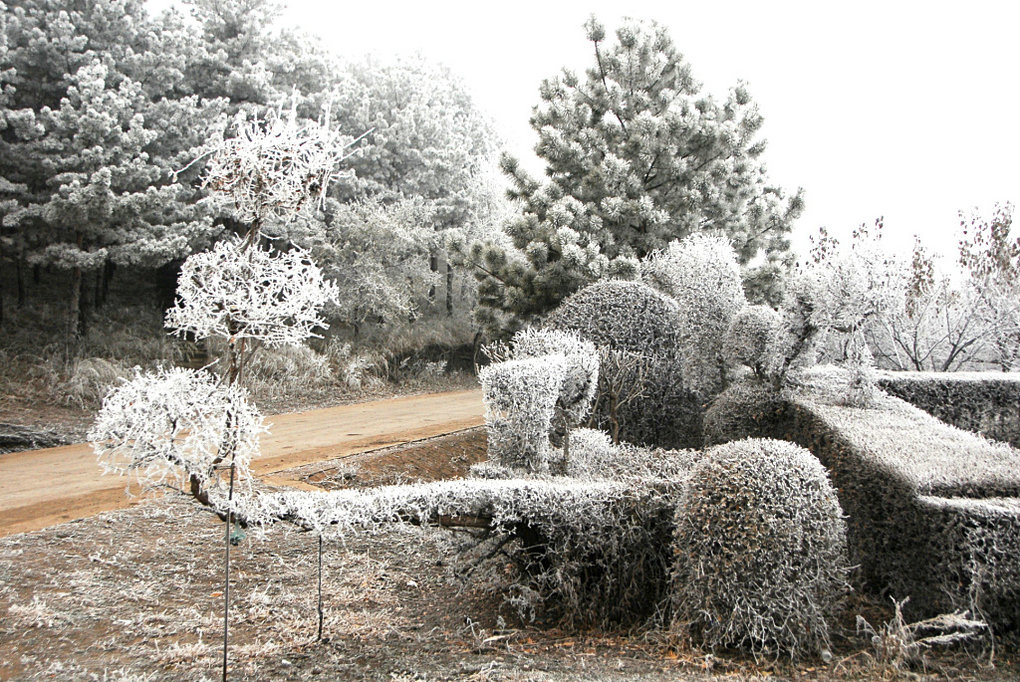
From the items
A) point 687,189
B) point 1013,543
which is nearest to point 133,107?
point 687,189

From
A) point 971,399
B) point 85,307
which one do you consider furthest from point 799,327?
point 85,307

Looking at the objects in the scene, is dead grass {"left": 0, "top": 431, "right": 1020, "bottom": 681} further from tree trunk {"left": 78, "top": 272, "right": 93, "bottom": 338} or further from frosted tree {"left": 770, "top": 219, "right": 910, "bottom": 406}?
tree trunk {"left": 78, "top": 272, "right": 93, "bottom": 338}

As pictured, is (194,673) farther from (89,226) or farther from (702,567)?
(89,226)

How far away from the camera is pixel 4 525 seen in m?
6.07

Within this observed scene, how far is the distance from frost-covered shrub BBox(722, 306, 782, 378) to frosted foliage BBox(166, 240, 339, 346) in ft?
16.3

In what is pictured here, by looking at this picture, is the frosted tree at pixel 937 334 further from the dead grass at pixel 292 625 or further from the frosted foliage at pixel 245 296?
the frosted foliage at pixel 245 296

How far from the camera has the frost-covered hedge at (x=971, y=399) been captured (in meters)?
9.05

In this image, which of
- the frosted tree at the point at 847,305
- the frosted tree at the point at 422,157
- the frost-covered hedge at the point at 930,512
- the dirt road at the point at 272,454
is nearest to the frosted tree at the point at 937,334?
the frosted tree at the point at 847,305

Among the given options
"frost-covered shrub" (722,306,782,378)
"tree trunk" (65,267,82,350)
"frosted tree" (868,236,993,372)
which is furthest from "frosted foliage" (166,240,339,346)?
"tree trunk" (65,267,82,350)

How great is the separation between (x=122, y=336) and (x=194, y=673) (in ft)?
39.4

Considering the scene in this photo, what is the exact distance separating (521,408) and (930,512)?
3.06 metres

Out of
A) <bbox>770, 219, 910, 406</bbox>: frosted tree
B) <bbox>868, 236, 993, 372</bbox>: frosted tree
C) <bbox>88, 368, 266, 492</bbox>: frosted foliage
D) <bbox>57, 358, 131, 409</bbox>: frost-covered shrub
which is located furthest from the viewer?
<bbox>868, 236, 993, 372</bbox>: frosted tree

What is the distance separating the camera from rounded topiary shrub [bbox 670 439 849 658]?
14.8 ft

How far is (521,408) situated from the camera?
657cm
